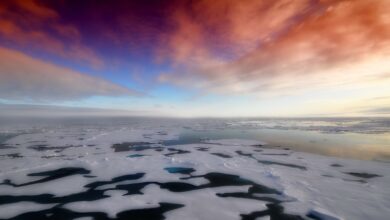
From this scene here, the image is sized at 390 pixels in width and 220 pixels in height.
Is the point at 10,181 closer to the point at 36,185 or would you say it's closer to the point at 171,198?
the point at 36,185

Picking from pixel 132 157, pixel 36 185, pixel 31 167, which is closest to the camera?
pixel 36 185

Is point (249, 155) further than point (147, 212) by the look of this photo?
Yes

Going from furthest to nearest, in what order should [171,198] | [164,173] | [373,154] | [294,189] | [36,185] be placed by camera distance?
[373,154] < [164,173] < [36,185] < [294,189] < [171,198]

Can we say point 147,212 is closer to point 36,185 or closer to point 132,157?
point 36,185

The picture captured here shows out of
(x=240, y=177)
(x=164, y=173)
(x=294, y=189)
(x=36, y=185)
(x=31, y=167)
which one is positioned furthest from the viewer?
(x=31, y=167)

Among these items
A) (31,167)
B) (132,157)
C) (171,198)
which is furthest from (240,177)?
(31,167)

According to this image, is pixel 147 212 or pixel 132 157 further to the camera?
pixel 132 157

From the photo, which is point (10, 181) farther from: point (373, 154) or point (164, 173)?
point (373, 154)

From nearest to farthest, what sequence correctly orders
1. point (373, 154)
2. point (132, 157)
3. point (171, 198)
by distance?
point (171, 198) → point (132, 157) → point (373, 154)

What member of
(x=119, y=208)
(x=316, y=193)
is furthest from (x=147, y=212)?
(x=316, y=193)
